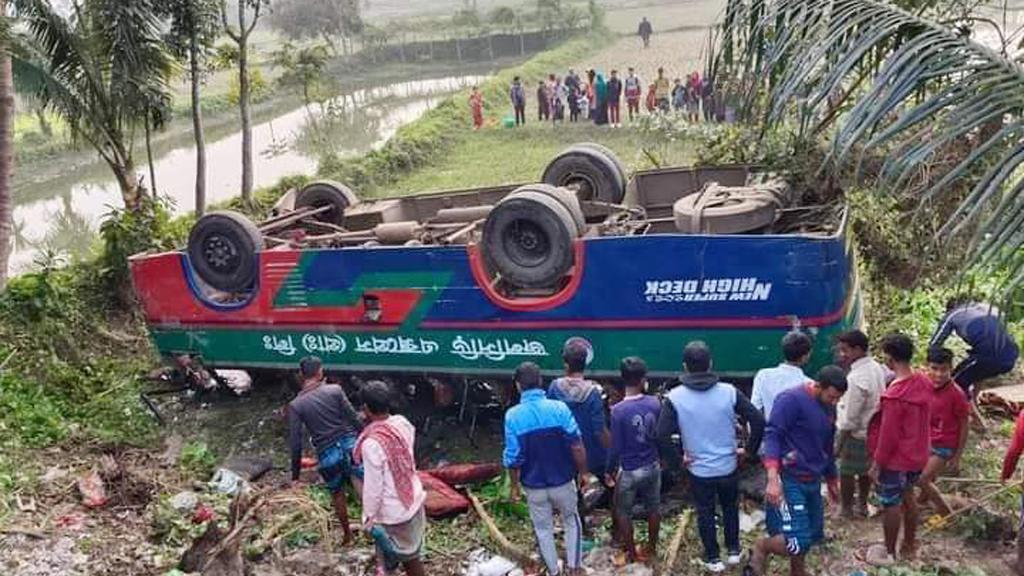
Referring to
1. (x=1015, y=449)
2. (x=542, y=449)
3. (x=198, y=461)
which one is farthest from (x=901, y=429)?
(x=198, y=461)

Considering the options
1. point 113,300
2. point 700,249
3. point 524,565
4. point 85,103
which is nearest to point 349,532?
point 524,565

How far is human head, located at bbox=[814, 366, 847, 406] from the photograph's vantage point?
169 inches

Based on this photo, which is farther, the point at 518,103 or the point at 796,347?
the point at 518,103

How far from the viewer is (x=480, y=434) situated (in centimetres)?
705

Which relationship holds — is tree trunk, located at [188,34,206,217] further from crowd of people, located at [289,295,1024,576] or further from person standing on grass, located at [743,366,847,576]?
person standing on grass, located at [743,366,847,576]

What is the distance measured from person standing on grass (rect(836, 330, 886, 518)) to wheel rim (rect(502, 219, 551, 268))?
205 cm

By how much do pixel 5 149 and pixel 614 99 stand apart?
1241 centimetres

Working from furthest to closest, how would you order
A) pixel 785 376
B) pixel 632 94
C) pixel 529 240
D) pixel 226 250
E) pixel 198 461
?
pixel 632 94 → pixel 226 250 → pixel 198 461 → pixel 529 240 → pixel 785 376

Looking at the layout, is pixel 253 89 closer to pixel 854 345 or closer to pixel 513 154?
pixel 513 154

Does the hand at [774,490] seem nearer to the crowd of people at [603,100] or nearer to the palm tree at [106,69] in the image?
the palm tree at [106,69]

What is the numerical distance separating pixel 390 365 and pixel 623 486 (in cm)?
254

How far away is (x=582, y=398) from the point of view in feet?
16.4

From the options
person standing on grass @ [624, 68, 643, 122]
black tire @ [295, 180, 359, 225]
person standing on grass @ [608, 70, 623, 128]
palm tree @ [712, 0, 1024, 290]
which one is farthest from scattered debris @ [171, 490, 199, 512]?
person standing on grass @ [624, 68, 643, 122]

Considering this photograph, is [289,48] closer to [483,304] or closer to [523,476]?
[483,304]
